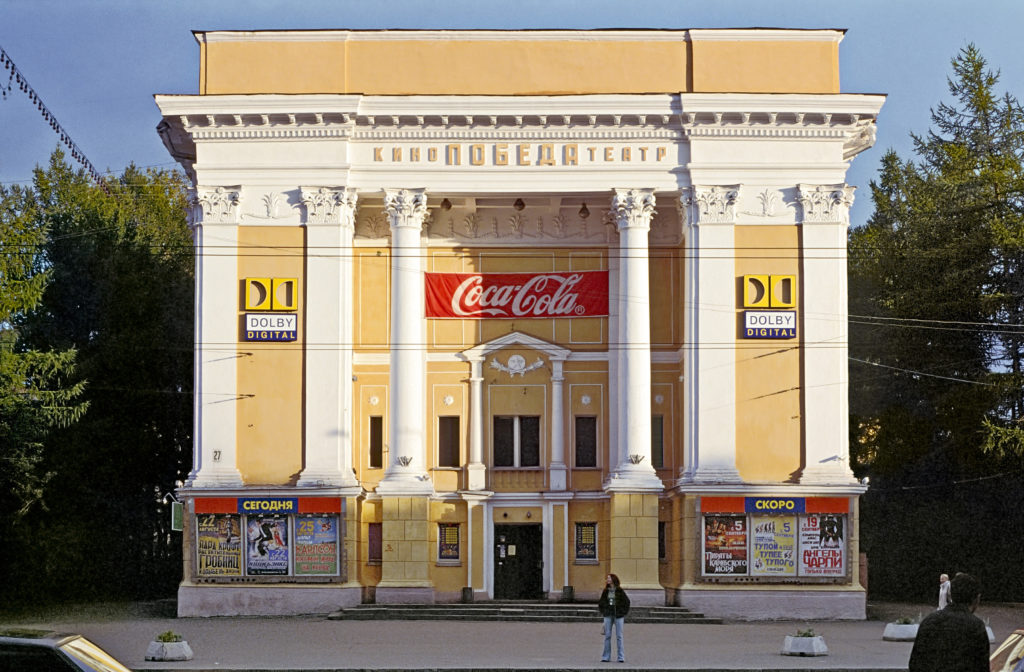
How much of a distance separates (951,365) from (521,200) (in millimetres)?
16412

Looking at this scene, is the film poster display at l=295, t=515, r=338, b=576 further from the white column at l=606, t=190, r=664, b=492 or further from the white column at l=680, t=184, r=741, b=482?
the white column at l=680, t=184, r=741, b=482

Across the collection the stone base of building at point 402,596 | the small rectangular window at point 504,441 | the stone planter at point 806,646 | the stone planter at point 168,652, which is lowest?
the stone base of building at point 402,596

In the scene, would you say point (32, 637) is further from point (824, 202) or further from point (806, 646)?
point (824, 202)

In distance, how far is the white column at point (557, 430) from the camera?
45812 mm

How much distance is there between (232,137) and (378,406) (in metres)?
8.69

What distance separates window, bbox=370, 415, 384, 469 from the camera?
45.5m

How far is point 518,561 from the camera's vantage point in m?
45.6

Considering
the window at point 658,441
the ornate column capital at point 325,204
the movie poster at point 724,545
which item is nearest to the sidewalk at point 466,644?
the movie poster at point 724,545

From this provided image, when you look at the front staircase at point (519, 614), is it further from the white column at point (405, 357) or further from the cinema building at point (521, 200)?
the white column at point (405, 357)

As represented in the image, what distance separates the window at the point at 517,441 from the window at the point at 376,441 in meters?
3.44

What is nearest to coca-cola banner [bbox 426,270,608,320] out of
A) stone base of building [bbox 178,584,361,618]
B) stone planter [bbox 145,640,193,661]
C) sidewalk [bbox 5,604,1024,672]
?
stone base of building [bbox 178,584,361,618]

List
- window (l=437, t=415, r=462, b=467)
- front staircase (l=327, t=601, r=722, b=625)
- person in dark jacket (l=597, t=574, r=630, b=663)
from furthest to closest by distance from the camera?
window (l=437, t=415, r=462, b=467), front staircase (l=327, t=601, r=722, b=625), person in dark jacket (l=597, t=574, r=630, b=663)

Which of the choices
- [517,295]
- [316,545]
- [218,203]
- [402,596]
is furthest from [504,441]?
[218,203]

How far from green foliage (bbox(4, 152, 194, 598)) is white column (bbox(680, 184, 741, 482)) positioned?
1851 cm
